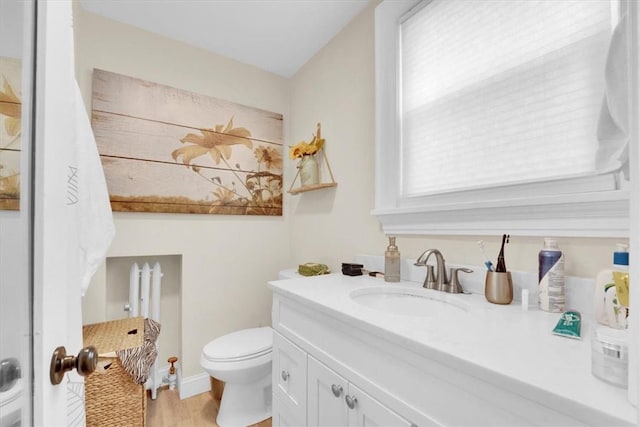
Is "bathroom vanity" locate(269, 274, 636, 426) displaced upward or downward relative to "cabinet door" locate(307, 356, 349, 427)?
upward

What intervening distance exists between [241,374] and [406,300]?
0.97 meters

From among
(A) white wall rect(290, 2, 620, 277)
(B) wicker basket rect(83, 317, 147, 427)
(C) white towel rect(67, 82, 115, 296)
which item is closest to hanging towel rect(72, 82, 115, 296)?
(C) white towel rect(67, 82, 115, 296)

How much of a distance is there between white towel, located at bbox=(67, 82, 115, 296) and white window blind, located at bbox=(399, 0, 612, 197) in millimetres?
1415

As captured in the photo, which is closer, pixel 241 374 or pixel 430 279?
pixel 430 279

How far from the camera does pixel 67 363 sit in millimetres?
505

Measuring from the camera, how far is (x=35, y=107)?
0.47 meters

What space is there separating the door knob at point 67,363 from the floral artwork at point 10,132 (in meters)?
0.27

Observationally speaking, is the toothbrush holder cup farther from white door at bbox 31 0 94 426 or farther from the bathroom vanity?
white door at bbox 31 0 94 426

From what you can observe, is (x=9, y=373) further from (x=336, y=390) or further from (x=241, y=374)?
(x=241, y=374)

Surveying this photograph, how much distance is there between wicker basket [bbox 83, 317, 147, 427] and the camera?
1.20 meters

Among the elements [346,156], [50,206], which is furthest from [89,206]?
[346,156]

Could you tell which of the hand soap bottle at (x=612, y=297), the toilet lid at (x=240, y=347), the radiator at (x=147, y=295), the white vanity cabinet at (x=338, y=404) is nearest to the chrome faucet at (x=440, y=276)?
the hand soap bottle at (x=612, y=297)

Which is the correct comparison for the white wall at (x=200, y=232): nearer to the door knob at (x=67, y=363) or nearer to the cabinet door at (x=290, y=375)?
the cabinet door at (x=290, y=375)

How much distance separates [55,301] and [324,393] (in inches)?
31.0
